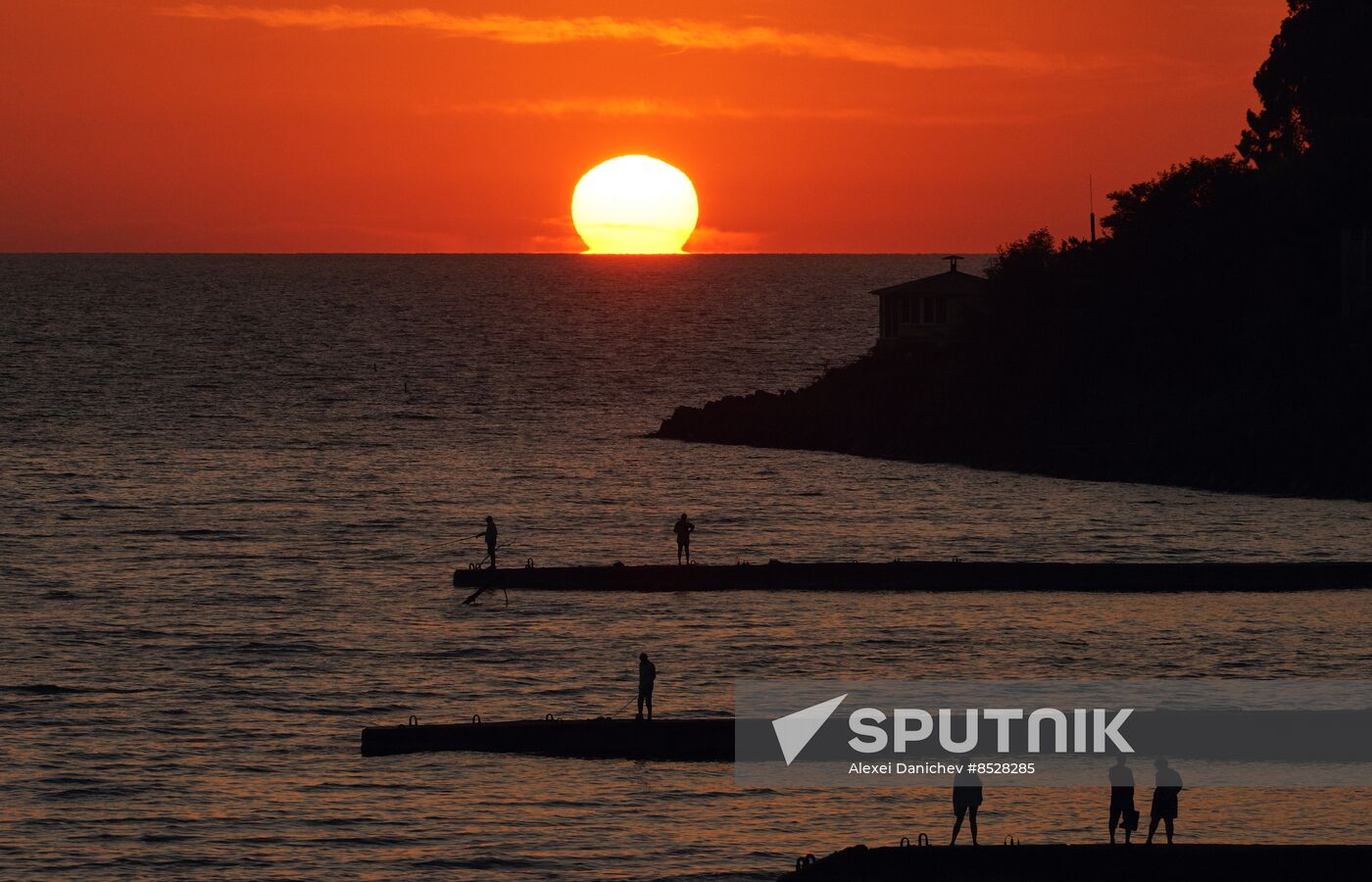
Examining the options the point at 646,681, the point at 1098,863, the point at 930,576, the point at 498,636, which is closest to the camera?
the point at 1098,863

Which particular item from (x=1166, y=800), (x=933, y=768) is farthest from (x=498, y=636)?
(x=1166, y=800)

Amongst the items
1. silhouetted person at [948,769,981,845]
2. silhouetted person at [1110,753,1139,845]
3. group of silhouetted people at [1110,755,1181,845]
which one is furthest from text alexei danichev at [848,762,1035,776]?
silhouetted person at [1110,753,1139,845]

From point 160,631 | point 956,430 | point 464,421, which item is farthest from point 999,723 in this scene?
point 464,421

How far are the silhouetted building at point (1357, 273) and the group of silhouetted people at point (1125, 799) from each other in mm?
63208

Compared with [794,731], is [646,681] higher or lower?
higher

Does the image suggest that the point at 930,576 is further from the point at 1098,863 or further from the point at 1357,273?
the point at 1357,273

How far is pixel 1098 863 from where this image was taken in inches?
1018

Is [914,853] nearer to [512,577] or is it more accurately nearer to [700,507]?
[512,577]

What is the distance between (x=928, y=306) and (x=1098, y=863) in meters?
80.6

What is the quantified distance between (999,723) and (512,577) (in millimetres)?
21222

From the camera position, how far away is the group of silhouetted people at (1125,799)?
28172mm

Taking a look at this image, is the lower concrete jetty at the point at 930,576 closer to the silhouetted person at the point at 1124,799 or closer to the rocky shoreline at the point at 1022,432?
the rocky shoreline at the point at 1022,432

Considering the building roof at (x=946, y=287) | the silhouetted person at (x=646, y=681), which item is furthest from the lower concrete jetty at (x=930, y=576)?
the building roof at (x=946, y=287)

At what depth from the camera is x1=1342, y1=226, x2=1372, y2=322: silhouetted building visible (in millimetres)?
86812
